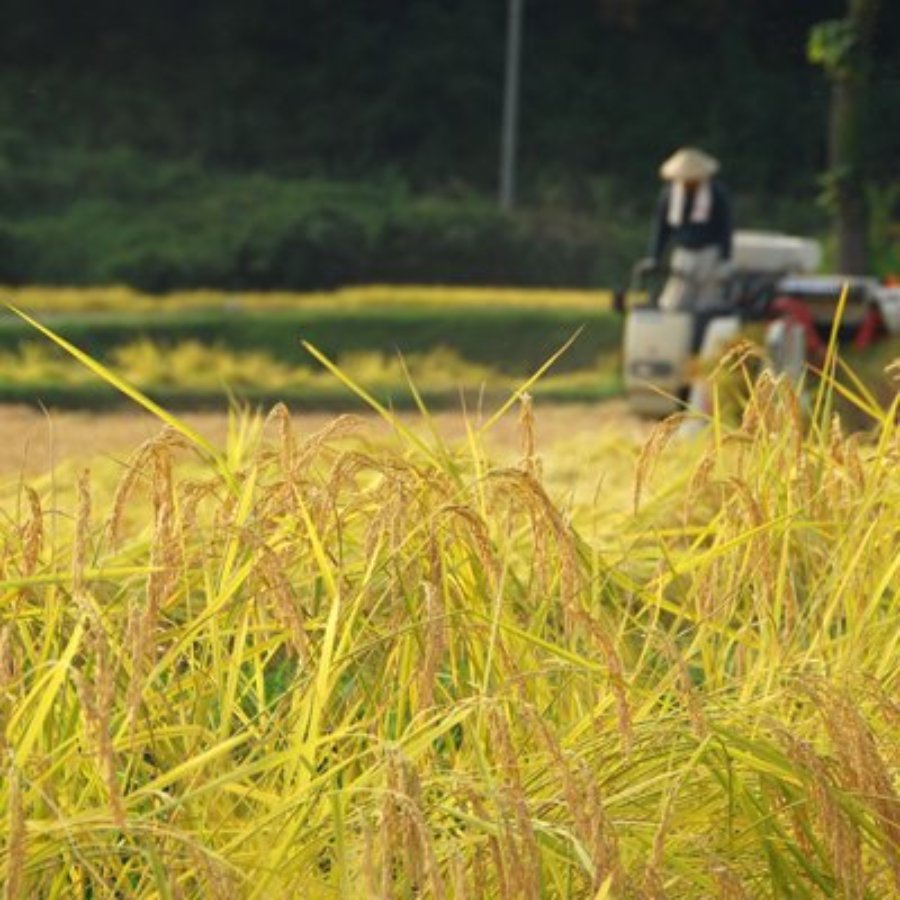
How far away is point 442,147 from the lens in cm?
3784

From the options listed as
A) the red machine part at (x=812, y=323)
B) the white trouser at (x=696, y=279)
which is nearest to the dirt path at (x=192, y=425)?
the white trouser at (x=696, y=279)

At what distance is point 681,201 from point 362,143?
2355 cm

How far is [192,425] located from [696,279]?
9.51ft

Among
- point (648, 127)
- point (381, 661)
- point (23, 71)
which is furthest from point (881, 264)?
point (381, 661)

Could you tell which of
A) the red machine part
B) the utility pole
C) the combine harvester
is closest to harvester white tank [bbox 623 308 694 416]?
the combine harvester

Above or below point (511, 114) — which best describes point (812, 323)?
above

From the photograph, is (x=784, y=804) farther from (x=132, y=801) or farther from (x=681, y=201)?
(x=681, y=201)

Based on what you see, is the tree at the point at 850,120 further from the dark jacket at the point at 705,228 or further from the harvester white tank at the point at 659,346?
the harvester white tank at the point at 659,346

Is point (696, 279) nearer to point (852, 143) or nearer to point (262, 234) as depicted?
point (852, 143)

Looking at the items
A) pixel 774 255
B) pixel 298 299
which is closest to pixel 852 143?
pixel 774 255

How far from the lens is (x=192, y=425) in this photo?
15359 millimetres

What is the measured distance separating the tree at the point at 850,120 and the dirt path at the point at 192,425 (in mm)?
3434

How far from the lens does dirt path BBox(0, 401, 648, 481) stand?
45.9 ft

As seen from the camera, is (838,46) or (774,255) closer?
(774,255)
